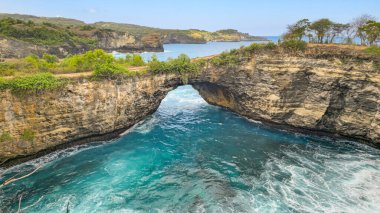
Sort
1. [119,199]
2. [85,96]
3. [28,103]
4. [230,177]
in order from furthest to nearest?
[85,96], [28,103], [230,177], [119,199]

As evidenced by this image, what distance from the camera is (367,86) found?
24.4 m

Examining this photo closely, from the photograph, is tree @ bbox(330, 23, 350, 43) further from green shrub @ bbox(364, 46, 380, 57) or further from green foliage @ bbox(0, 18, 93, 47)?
green foliage @ bbox(0, 18, 93, 47)

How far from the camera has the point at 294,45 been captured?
28.4m

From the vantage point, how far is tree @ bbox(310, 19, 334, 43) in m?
31.5

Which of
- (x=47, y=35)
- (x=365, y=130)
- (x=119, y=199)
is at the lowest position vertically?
(x=119, y=199)

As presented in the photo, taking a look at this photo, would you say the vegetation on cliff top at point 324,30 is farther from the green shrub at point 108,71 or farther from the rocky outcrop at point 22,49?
the rocky outcrop at point 22,49

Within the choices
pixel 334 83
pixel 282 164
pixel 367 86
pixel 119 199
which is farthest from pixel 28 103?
pixel 367 86

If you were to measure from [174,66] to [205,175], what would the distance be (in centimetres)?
1443

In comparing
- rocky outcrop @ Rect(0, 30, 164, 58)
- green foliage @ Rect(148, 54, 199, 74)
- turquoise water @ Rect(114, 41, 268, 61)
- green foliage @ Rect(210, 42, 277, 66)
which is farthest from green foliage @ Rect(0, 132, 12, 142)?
rocky outcrop @ Rect(0, 30, 164, 58)

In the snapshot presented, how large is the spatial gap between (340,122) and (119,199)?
23.1m

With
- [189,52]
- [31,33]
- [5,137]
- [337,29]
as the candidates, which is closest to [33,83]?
[5,137]

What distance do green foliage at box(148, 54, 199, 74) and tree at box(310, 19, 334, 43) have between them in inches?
628

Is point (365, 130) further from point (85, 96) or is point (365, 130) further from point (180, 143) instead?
point (85, 96)

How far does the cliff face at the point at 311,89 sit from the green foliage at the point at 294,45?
0.75 m
